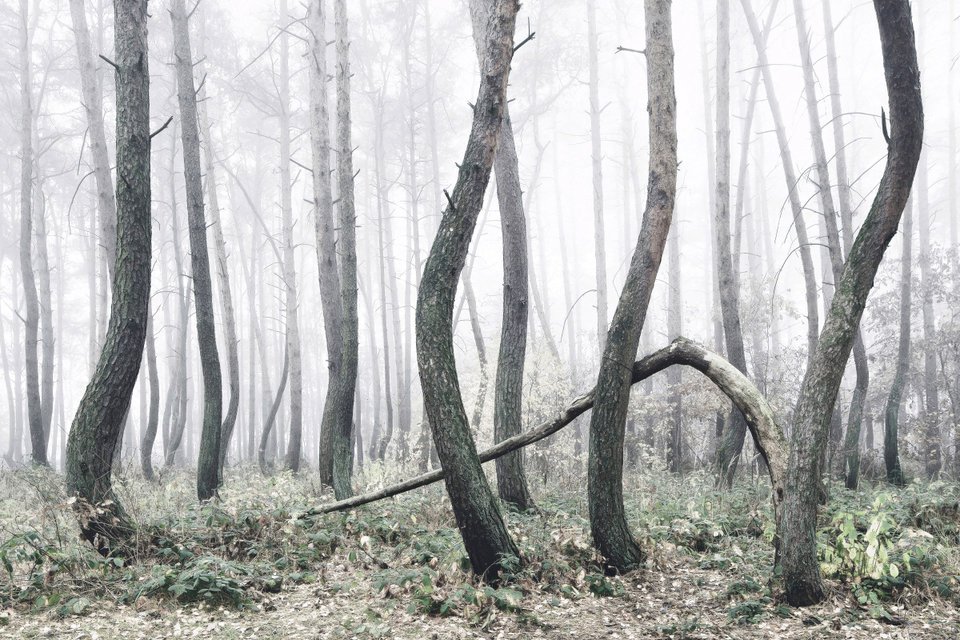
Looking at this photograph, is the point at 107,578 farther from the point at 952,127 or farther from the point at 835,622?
the point at 952,127

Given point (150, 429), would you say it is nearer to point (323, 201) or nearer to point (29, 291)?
point (29, 291)

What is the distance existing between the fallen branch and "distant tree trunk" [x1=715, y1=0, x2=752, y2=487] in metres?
2.86

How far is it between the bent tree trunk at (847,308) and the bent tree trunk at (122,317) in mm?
5378

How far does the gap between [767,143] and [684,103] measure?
26.3 ft

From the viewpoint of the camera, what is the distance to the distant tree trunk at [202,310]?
9031 mm

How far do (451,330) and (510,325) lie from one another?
8.05ft

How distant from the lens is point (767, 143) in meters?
33.1

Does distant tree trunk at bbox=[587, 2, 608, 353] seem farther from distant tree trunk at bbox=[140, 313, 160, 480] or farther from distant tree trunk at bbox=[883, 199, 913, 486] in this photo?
distant tree trunk at bbox=[140, 313, 160, 480]

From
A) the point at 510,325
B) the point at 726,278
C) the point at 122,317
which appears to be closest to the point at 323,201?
the point at 510,325

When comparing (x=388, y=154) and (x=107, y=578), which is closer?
(x=107, y=578)

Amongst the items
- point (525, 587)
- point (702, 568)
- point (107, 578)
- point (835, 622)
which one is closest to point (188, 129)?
point (107, 578)

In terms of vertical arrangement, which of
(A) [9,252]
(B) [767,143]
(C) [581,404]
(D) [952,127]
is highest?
(B) [767,143]

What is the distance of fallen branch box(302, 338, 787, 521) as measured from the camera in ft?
16.2

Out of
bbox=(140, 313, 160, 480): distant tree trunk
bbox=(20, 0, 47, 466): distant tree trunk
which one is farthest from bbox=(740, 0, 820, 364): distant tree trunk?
bbox=(20, 0, 47, 466): distant tree trunk
